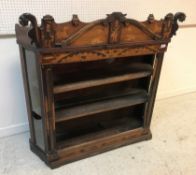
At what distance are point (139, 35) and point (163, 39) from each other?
8.1 inches

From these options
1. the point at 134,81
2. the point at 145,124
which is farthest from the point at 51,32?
the point at 145,124

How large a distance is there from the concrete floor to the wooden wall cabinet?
7cm

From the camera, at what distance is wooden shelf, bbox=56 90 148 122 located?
1429 mm

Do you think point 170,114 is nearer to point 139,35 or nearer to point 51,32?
point 139,35

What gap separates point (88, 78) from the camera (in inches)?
55.7

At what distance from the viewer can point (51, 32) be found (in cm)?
107

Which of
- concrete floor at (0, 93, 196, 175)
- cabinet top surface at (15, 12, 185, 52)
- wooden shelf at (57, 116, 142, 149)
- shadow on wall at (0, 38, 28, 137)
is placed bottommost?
concrete floor at (0, 93, 196, 175)

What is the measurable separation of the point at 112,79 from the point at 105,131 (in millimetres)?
493

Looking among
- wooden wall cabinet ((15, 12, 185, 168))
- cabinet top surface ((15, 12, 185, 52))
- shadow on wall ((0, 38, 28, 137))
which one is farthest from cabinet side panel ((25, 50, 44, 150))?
shadow on wall ((0, 38, 28, 137))

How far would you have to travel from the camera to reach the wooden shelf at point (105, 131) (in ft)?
5.15

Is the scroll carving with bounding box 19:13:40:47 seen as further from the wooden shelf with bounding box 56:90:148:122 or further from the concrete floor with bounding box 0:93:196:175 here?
the concrete floor with bounding box 0:93:196:175

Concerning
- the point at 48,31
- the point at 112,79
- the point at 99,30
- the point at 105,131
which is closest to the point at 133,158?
the point at 105,131

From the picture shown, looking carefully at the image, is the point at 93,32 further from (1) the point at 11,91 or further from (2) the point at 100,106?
(1) the point at 11,91

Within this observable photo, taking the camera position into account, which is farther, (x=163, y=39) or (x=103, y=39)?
(x=163, y=39)
